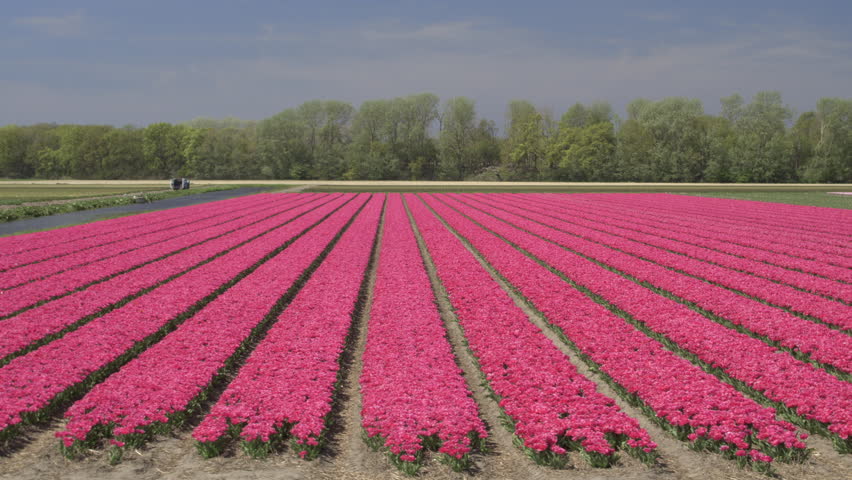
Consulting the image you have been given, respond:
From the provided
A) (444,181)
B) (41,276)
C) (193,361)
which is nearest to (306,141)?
(444,181)

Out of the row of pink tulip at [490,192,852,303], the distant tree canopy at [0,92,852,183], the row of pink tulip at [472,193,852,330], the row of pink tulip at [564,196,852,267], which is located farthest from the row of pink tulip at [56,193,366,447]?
the distant tree canopy at [0,92,852,183]

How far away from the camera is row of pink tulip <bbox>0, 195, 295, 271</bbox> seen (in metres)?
18.8

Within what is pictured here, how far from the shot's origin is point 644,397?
758 centimetres

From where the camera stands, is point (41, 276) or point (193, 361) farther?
point (41, 276)

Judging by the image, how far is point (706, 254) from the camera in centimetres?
1908

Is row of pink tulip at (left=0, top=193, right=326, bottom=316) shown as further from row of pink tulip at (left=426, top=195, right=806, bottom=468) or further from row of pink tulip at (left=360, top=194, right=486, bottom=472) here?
row of pink tulip at (left=426, top=195, right=806, bottom=468)

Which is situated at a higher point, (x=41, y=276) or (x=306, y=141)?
(x=306, y=141)

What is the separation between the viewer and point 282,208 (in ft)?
137

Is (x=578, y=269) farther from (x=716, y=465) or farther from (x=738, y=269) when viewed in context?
(x=716, y=465)

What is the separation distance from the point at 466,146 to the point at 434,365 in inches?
4100

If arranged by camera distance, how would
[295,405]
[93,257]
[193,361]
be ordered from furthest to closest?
[93,257] < [193,361] < [295,405]

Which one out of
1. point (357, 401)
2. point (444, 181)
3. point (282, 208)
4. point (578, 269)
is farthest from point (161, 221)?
point (444, 181)

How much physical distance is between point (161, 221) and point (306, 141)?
284 feet

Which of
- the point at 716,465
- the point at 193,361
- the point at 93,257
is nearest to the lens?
the point at 716,465
